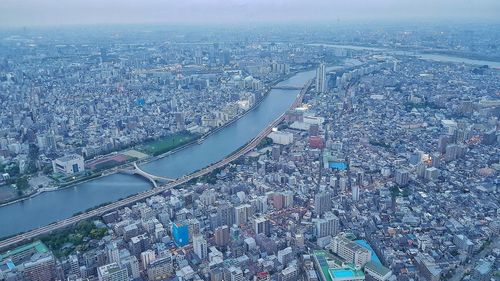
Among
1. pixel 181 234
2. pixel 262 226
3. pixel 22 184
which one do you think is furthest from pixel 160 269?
pixel 22 184

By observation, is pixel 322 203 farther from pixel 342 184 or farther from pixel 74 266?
pixel 74 266

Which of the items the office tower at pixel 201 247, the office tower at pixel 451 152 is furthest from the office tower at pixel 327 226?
the office tower at pixel 451 152

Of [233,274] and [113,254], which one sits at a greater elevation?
[113,254]

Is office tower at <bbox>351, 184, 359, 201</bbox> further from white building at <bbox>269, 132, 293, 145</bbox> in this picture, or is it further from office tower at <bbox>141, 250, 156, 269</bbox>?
office tower at <bbox>141, 250, 156, 269</bbox>

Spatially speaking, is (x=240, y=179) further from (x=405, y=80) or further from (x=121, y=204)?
(x=405, y=80)

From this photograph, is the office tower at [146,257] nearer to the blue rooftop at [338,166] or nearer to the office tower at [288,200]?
the office tower at [288,200]

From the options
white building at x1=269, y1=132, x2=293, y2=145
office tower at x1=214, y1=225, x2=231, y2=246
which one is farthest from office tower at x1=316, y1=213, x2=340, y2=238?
white building at x1=269, y1=132, x2=293, y2=145
